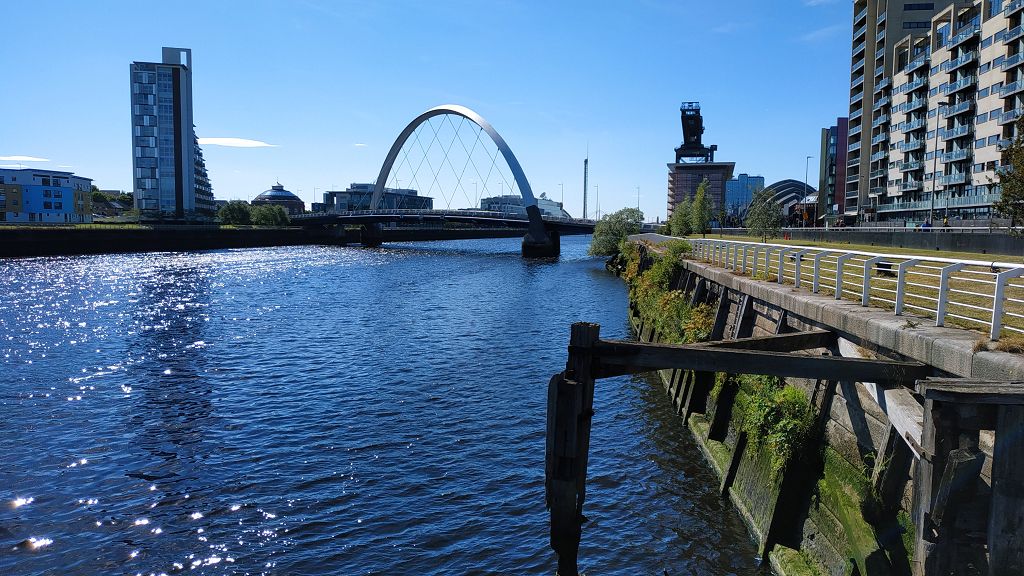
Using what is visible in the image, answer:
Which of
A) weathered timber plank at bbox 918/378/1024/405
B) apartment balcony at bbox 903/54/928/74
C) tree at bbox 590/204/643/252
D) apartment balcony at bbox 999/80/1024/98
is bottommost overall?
weathered timber plank at bbox 918/378/1024/405

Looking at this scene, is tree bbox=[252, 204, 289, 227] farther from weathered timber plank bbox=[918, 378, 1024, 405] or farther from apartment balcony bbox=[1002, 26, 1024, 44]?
weathered timber plank bbox=[918, 378, 1024, 405]

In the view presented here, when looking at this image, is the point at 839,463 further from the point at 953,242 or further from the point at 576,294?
the point at 576,294

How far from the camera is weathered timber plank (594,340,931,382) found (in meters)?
8.92

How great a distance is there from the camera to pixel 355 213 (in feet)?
477

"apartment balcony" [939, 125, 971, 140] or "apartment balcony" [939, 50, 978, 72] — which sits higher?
"apartment balcony" [939, 50, 978, 72]

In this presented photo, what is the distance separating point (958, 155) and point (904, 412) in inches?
3243

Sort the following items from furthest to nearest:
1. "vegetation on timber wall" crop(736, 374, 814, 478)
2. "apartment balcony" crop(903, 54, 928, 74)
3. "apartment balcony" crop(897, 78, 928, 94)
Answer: "apartment balcony" crop(897, 78, 928, 94) < "apartment balcony" crop(903, 54, 928, 74) < "vegetation on timber wall" crop(736, 374, 814, 478)

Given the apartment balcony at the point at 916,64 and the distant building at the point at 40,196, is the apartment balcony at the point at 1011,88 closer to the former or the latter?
the apartment balcony at the point at 916,64

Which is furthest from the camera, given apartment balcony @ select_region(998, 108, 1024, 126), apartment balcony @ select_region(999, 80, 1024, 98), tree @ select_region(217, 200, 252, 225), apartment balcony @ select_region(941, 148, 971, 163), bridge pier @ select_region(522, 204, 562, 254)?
tree @ select_region(217, 200, 252, 225)

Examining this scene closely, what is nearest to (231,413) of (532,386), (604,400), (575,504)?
(532,386)

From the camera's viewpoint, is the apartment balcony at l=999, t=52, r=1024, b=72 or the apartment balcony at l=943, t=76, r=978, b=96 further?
the apartment balcony at l=943, t=76, r=978, b=96

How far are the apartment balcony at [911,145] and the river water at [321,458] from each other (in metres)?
71.9

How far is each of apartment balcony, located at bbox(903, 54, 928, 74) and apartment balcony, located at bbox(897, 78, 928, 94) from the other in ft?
5.03

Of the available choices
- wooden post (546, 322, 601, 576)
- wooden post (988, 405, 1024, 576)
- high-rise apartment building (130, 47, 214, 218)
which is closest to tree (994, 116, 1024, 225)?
wooden post (988, 405, 1024, 576)
